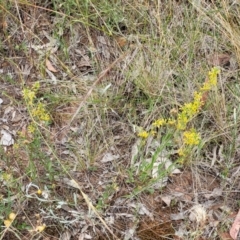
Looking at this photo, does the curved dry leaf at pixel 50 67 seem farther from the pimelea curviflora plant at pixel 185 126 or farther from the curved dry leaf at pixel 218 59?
the curved dry leaf at pixel 218 59

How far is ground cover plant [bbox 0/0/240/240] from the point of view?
2330 millimetres

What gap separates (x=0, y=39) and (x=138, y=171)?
1.11 metres

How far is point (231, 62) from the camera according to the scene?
2857 millimetres

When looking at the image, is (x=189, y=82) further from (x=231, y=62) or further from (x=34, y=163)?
(x=34, y=163)

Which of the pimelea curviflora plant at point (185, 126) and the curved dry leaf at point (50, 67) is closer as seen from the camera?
the pimelea curviflora plant at point (185, 126)

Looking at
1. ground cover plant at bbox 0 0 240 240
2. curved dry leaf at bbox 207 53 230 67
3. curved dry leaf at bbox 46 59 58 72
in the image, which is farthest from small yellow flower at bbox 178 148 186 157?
curved dry leaf at bbox 46 59 58 72

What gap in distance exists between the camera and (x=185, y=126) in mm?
2293

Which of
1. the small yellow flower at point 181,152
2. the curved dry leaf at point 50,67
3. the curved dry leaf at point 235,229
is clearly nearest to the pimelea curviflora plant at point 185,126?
the small yellow flower at point 181,152

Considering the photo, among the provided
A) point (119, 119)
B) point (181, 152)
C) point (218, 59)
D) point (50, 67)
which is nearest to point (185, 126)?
point (181, 152)

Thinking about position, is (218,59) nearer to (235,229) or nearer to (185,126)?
(185,126)

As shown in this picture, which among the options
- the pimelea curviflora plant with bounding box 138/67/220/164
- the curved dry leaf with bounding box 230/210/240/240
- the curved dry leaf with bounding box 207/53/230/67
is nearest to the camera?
the pimelea curviflora plant with bounding box 138/67/220/164

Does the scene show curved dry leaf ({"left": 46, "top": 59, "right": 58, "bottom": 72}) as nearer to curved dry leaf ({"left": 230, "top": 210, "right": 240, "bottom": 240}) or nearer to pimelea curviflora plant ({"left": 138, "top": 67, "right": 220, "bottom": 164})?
pimelea curviflora plant ({"left": 138, "top": 67, "right": 220, "bottom": 164})

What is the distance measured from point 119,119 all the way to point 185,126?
0.47 m

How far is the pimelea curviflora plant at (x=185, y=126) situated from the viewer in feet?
7.32
